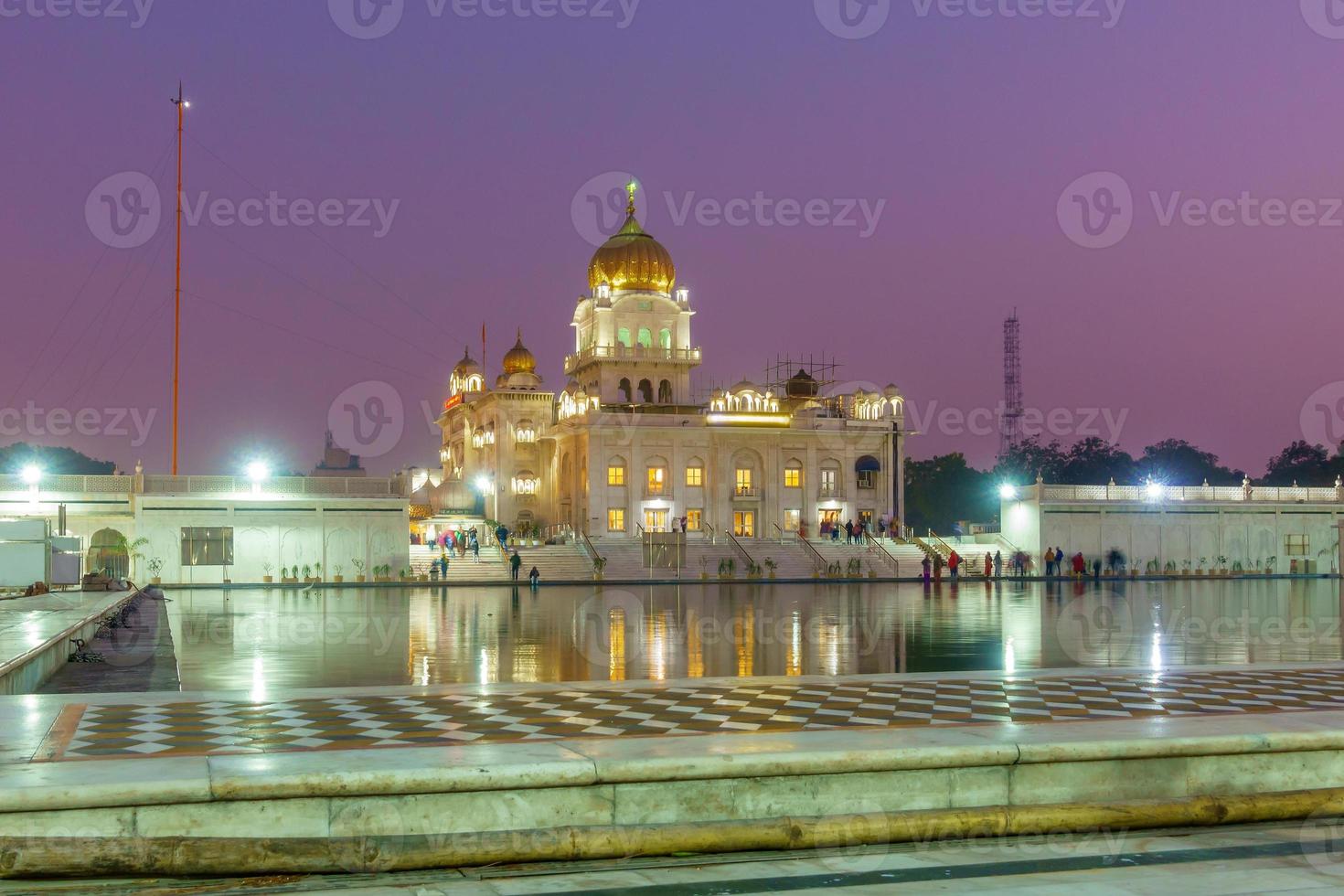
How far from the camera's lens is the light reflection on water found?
17.8m

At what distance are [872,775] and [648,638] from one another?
14.7 metres

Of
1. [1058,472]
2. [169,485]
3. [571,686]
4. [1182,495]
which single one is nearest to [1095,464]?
[1058,472]

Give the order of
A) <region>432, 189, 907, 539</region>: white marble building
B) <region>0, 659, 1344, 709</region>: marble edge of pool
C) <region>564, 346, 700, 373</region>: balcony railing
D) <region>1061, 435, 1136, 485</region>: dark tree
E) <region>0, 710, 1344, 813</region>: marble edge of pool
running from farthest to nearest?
<region>1061, 435, 1136, 485</region>: dark tree
<region>564, 346, 700, 373</region>: balcony railing
<region>432, 189, 907, 539</region>: white marble building
<region>0, 659, 1344, 709</region>: marble edge of pool
<region>0, 710, 1344, 813</region>: marble edge of pool

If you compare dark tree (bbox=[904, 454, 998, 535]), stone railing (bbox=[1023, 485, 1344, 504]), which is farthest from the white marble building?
dark tree (bbox=[904, 454, 998, 535])

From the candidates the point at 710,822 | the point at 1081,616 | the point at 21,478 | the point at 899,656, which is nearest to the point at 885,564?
the point at 1081,616

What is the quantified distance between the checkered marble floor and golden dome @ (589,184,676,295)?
6392 centimetres

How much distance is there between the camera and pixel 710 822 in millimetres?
8203

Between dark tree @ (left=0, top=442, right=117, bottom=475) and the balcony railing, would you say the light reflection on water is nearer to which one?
the balcony railing

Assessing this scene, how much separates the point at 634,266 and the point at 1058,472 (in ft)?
120

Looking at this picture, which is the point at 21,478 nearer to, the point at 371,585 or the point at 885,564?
the point at 371,585

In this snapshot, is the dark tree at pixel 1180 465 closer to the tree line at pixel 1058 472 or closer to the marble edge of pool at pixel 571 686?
the tree line at pixel 1058 472

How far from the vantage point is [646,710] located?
12469mm

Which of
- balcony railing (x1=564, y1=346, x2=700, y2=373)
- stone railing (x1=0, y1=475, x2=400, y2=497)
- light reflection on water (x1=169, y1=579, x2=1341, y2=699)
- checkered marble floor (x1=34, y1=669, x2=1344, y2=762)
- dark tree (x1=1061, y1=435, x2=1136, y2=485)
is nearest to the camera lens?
checkered marble floor (x1=34, y1=669, x2=1344, y2=762)

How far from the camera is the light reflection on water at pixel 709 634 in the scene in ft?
58.2
